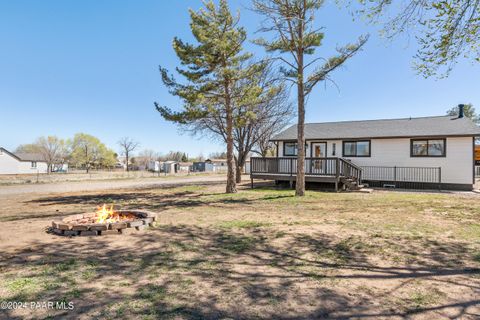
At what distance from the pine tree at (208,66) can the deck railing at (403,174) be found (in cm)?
982

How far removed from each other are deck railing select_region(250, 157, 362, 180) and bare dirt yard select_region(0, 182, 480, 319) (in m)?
7.86

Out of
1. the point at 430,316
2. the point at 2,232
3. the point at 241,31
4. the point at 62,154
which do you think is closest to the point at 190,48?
the point at 241,31

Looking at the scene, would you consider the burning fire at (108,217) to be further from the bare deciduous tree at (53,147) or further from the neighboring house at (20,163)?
the bare deciduous tree at (53,147)

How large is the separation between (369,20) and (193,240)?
674cm

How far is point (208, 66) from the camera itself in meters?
13.1

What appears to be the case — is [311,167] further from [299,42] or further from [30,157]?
[30,157]

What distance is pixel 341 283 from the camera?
133 inches

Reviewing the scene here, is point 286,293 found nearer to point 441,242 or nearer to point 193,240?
point 193,240

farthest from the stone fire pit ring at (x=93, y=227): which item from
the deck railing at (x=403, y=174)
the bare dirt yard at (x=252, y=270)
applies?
the deck railing at (x=403, y=174)

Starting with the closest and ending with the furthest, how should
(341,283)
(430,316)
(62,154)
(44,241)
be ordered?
(430,316), (341,283), (44,241), (62,154)

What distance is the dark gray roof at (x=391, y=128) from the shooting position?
50.8 feet

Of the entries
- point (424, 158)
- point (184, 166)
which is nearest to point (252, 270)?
point (424, 158)

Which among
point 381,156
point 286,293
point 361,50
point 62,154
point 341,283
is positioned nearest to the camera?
point 286,293

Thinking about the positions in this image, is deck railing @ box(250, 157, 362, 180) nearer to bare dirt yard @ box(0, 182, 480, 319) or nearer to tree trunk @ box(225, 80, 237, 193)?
tree trunk @ box(225, 80, 237, 193)
